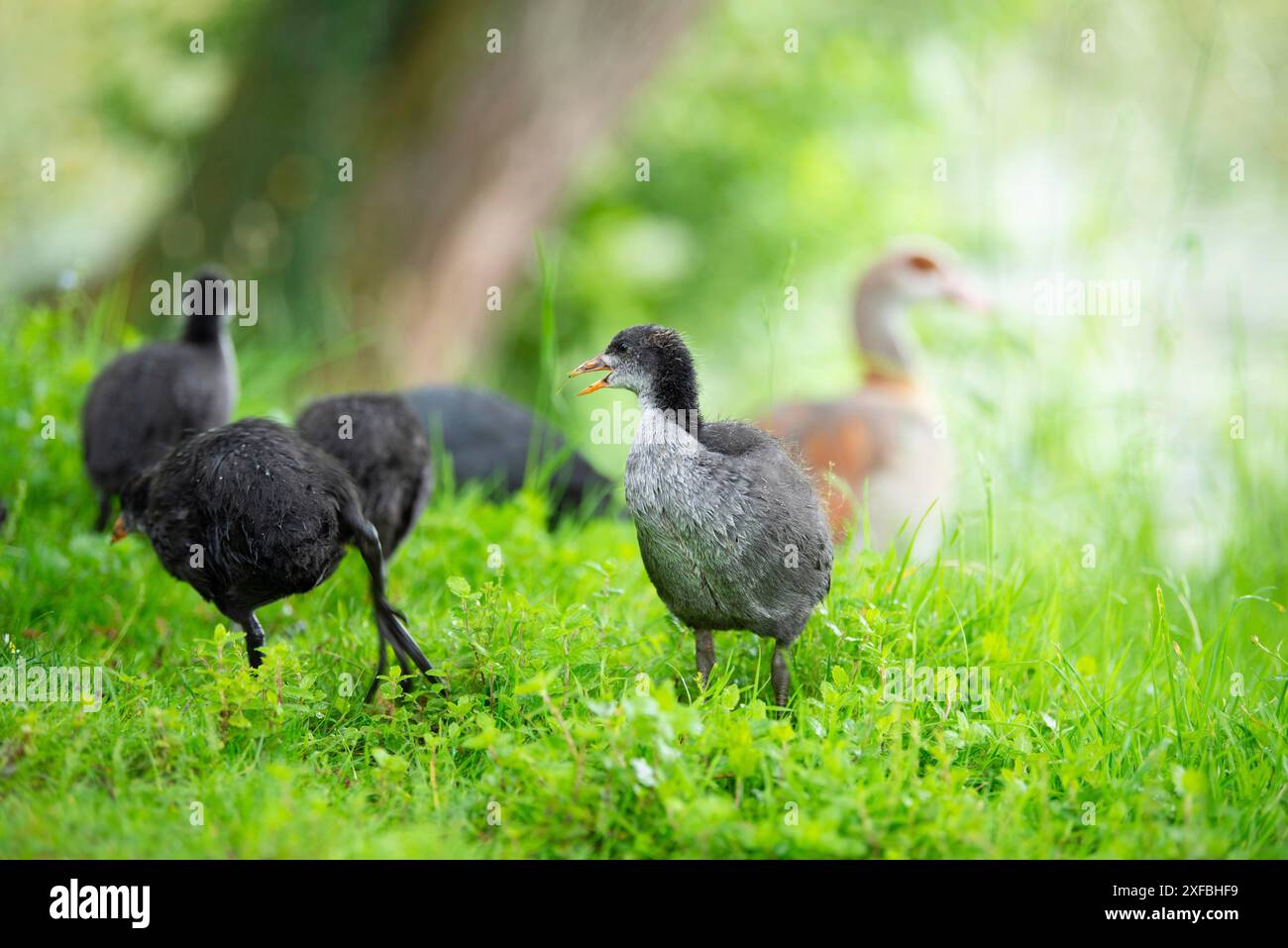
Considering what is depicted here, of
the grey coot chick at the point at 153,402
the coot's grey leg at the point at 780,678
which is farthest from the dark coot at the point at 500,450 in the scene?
the coot's grey leg at the point at 780,678

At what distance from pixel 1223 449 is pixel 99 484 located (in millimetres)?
5577

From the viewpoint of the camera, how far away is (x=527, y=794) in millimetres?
3059

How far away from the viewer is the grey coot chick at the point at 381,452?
4.29m

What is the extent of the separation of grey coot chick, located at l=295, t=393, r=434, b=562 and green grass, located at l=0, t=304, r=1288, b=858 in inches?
9.9

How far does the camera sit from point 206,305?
17.1 feet

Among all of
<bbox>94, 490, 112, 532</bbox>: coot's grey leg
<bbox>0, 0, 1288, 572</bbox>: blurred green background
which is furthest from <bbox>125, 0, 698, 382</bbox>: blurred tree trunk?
<bbox>94, 490, 112, 532</bbox>: coot's grey leg

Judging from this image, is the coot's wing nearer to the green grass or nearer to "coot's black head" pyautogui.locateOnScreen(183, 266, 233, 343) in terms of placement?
the green grass

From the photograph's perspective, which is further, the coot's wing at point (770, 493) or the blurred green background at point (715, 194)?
the blurred green background at point (715, 194)

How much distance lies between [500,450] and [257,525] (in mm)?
2365

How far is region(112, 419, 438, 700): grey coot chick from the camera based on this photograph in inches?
137

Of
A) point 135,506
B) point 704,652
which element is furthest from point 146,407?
point 704,652

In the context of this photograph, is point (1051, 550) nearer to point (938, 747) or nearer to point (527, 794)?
point (938, 747)

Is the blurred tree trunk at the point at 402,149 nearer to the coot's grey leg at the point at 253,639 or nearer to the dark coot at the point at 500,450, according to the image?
the dark coot at the point at 500,450

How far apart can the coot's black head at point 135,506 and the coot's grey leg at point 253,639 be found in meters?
0.48
